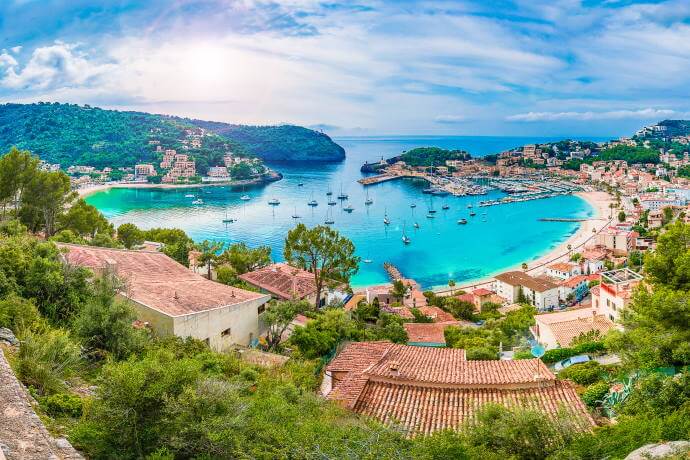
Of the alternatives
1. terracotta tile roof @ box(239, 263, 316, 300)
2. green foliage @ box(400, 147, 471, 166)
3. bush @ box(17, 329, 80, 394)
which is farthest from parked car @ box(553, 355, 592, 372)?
green foliage @ box(400, 147, 471, 166)

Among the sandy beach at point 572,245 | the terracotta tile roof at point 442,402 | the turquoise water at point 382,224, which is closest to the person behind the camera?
the terracotta tile roof at point 442,402

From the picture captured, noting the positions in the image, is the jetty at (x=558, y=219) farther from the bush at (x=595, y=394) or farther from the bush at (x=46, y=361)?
the bush at (x=46, y=361)

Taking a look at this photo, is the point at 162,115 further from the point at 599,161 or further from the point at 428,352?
the point at 428,352

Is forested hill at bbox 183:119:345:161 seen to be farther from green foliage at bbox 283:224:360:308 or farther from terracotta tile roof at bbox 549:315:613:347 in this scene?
terracotta tile roof at bbox 549:315:613:347

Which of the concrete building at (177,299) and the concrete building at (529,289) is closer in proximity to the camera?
the concrete building at (177,299)

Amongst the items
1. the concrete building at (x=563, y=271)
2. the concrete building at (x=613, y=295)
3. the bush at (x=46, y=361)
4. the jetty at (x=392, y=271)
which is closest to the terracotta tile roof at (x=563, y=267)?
the concrete building at (x=563, y=271)

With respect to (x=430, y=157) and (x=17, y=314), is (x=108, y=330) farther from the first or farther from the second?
(x=430, y=157)

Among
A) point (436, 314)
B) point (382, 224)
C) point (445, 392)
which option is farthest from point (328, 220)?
point (445, 392)
